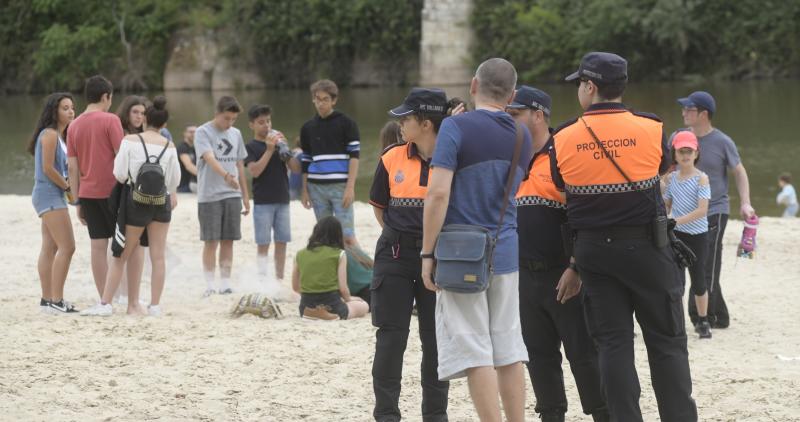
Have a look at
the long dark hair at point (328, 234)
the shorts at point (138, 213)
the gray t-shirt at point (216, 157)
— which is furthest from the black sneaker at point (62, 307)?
the long dark hair at point (328, 234)

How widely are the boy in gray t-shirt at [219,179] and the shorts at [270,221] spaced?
27 cm

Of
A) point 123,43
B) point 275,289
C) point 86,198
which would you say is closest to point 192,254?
point 275,289

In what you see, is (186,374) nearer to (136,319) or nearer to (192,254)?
(136,319)

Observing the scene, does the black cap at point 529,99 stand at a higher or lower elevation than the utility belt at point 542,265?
higher

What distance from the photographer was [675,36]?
51.9m

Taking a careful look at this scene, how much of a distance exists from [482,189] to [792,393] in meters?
2.73

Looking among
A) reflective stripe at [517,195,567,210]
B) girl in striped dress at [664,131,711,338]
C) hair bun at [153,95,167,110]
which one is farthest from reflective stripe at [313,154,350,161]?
reflective stripe at [517,195,567,210]

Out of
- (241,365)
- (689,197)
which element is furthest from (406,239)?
(689,197)

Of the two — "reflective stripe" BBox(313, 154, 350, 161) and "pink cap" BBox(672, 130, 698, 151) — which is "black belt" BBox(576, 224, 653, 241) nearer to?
"pink cap" BBox(672, 130, 698, 151)

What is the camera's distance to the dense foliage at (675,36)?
52.1m

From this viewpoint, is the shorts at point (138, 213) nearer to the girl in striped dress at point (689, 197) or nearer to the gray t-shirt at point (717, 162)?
the girl in striped dress at point (689, 197)

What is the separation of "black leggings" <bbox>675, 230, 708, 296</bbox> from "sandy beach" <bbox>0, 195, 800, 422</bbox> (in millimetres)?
413

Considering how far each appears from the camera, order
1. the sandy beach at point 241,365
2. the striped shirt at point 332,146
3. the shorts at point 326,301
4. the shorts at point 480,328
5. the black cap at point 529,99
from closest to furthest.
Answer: the shorts at point 480,328 → the black cap at point 529,99 → the sandy beach at point 241,365 → the shorts at point 326,301 → the striped shirt at point 332,146

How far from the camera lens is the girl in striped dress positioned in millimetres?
8320
